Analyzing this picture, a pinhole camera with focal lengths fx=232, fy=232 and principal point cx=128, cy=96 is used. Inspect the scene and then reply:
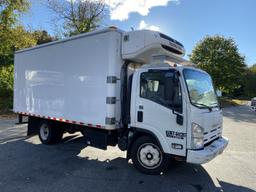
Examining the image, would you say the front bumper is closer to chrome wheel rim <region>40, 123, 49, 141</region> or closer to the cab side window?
the cab side window

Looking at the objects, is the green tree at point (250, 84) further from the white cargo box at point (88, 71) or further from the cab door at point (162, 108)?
the cab door at point (162, 108)

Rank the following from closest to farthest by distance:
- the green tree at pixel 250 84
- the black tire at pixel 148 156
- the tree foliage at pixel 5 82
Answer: the black tire at pixel 148 156 → the tree foliage at pixel 5 82 → the green tree at pixel 250 84

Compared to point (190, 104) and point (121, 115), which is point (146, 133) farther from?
point (190, 104)

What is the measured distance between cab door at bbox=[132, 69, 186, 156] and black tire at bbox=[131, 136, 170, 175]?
267 millimetres

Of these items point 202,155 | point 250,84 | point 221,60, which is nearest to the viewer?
point 202,155

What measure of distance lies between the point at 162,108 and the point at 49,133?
4.24m

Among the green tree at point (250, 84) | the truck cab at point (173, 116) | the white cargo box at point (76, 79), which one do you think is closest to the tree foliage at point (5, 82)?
the white cargo box at point (76, 79)

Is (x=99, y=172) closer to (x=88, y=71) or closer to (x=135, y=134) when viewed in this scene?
(x=135, y=134)

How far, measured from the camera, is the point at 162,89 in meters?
4.71

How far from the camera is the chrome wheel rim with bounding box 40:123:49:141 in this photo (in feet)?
24.6

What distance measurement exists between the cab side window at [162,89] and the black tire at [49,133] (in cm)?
366

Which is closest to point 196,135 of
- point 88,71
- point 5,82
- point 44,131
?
point 88,71

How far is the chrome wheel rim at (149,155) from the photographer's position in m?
5.01

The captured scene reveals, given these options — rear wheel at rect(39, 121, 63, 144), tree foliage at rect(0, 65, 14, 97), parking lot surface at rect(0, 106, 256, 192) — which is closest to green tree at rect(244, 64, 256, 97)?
tree foliage at rect(0, 65, 14, 97)
